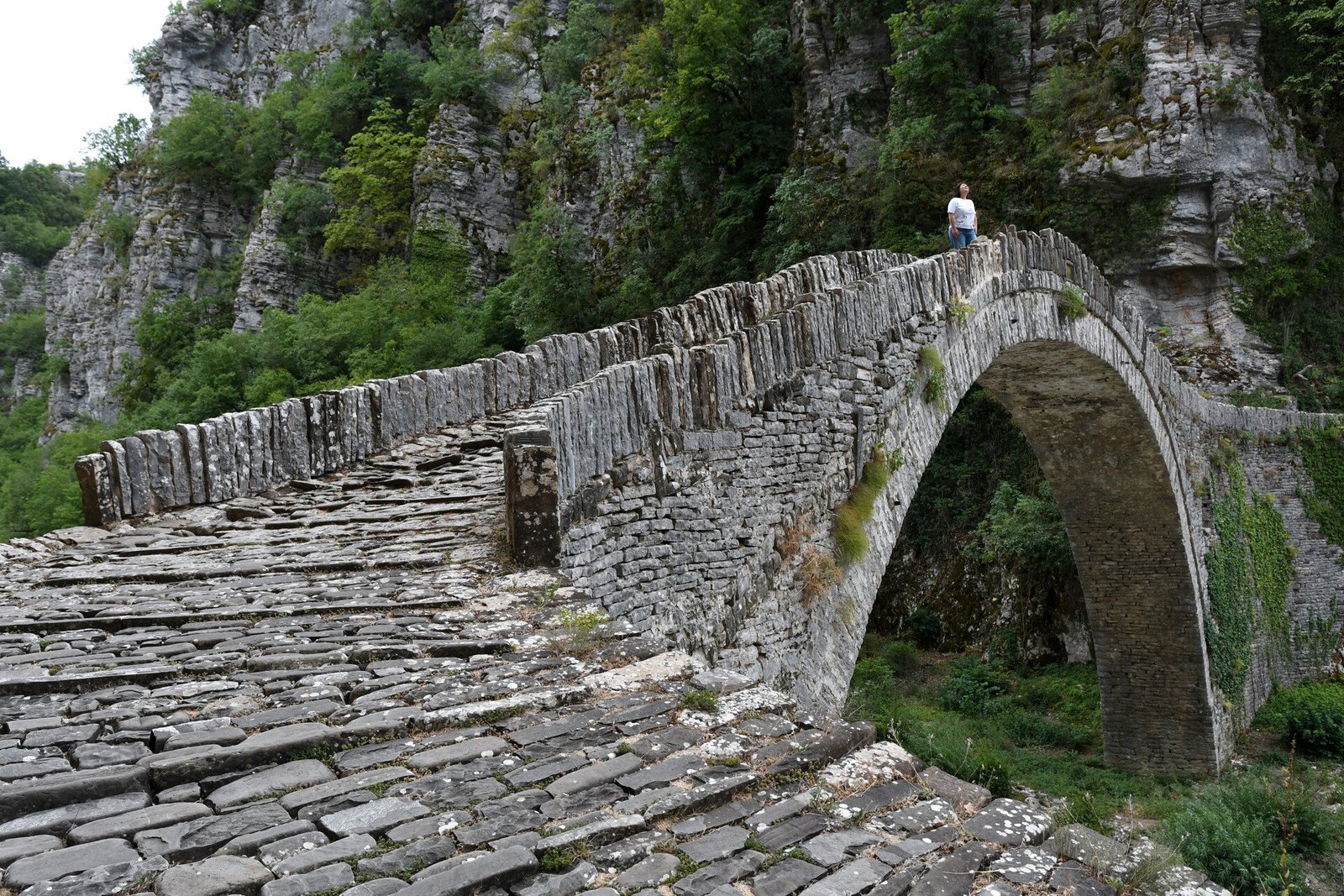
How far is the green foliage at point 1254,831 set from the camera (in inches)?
287

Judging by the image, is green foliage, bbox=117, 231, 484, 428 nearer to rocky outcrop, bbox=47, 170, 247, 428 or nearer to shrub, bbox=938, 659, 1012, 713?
rocky outcrop, bbox=47, 170, 247, 428

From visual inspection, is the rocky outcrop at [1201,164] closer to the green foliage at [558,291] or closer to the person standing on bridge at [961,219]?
the person standing on bridge at [961,219]

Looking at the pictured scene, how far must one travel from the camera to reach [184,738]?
217cm

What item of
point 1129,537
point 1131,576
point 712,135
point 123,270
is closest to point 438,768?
point 1129,537

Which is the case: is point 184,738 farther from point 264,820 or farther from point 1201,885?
point 1201,885

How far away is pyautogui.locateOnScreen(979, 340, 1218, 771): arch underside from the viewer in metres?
11.9

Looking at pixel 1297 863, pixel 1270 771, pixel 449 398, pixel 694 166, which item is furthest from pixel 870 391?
pixel 694 166

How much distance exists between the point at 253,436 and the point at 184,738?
3.39 m

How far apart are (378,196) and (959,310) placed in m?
22.9

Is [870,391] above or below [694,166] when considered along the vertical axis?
below

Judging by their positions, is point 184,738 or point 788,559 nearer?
A: point 184,738

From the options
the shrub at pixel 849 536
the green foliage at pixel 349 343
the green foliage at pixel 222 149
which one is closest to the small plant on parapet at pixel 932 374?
the shrub at pixel 849 536

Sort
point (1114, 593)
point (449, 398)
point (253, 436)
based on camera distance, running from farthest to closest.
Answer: point (1114, 593)
point (449, 398)
point (253, 436)

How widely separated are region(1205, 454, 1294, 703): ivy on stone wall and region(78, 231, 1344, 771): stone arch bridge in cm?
352
